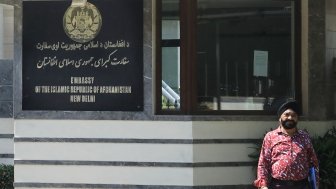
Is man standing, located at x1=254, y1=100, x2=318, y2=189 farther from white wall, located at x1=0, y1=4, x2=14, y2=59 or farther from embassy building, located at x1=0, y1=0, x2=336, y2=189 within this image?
white wall, located at x1=0, y1=4, x2=14, y2=59

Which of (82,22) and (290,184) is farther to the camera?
(82,22)

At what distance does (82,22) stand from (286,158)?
3263 mm

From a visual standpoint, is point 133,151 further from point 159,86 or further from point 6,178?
point 6,178

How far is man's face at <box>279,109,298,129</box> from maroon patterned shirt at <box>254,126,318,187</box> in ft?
0.31

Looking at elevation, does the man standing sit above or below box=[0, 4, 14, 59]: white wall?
below

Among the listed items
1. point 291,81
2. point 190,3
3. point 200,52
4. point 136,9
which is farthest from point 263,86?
point 136,9

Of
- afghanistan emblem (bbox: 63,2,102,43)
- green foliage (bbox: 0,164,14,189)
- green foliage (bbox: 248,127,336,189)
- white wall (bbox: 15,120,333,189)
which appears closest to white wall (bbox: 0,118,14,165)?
green foliage (bbox: 0,164,14,189)

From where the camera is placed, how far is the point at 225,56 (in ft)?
24.8

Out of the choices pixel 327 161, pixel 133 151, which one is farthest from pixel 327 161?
pixel 133 151

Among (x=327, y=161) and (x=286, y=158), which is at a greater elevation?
(x=286, y=158)

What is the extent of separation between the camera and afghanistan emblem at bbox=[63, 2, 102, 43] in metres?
7.66

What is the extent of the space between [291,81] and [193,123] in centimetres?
142

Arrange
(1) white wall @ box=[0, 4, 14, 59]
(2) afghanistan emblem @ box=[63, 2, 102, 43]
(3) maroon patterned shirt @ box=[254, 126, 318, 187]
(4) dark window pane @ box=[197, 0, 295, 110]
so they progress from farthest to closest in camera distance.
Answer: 1. (1) white wall @ box=[0, 4, 14, 59]
2. (2) afghanistan emblem @ box=[63, 2, 102, 43]
3. (4) dark window pane @ box=[197, 0, 295, 110]
4. (3) maroon patterned shirt @ box=[254, 126, 318, 187]

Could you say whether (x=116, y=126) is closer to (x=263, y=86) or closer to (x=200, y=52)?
(x=200, y=52)
